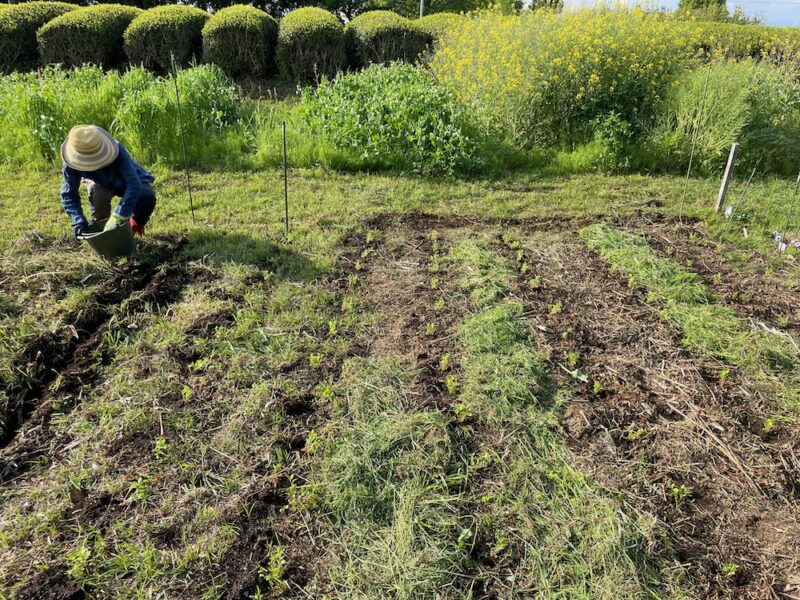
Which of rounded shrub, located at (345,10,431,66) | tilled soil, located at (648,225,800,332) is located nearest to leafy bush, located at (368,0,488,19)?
rounded shrub, located at (345,10,431,66)

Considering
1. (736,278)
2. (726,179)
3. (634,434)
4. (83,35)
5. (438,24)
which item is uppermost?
(438,24)

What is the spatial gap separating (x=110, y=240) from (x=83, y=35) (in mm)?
7763

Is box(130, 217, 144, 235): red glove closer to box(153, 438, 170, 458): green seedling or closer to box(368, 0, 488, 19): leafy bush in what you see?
box(153, 438, 170, 458): green seedling

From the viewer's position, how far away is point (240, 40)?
9742 mm

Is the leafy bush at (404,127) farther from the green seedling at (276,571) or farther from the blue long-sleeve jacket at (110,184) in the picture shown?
the green seedling at (276,571)

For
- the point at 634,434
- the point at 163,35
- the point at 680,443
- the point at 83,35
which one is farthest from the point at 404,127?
the point at 83,35

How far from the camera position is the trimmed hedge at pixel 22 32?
960cm

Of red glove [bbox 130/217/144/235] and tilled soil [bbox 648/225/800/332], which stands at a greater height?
red glove [bbox 130/217/144/235]

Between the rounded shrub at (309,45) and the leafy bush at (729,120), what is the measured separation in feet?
19.1

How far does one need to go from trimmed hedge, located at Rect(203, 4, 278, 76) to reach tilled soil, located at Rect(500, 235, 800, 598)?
26.9 feet

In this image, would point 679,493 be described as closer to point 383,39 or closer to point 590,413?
point 590,413

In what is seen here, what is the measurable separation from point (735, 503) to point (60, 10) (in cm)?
1259

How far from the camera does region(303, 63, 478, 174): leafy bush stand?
639 centimetres

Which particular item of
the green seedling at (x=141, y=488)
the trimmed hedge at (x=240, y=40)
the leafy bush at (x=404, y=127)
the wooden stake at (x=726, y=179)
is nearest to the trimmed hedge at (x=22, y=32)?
the trimmed hedge at (x=240, y=40)
